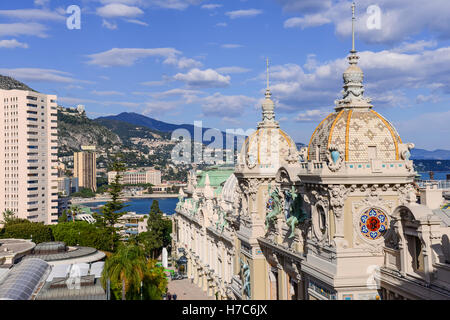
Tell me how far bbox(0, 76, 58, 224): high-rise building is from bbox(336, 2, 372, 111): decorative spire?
9336cm

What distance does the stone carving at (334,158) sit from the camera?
18.7m

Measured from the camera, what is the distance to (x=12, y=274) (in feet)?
100

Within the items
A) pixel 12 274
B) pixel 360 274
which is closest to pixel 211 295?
pixel 12 274

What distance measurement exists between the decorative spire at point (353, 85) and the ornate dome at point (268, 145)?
1053 centimetres

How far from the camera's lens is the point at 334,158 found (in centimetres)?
1886

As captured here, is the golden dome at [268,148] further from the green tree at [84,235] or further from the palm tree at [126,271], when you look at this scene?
the green tree at [84,235]

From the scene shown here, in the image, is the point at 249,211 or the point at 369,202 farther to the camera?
the point at 249,211

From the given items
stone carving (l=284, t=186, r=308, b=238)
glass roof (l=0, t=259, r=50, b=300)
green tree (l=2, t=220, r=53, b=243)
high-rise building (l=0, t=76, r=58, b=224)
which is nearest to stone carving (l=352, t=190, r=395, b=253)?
stone carving (l=284, t=186, r=308, b=238)

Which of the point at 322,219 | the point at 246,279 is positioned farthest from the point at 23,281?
the point at 322,219

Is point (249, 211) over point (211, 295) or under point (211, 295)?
over

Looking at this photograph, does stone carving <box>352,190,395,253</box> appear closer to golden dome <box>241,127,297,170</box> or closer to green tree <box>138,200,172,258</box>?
golden dome <box>241,127,297,170</box>

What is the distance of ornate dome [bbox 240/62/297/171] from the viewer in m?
31.9

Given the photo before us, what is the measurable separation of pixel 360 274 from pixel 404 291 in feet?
7.09
